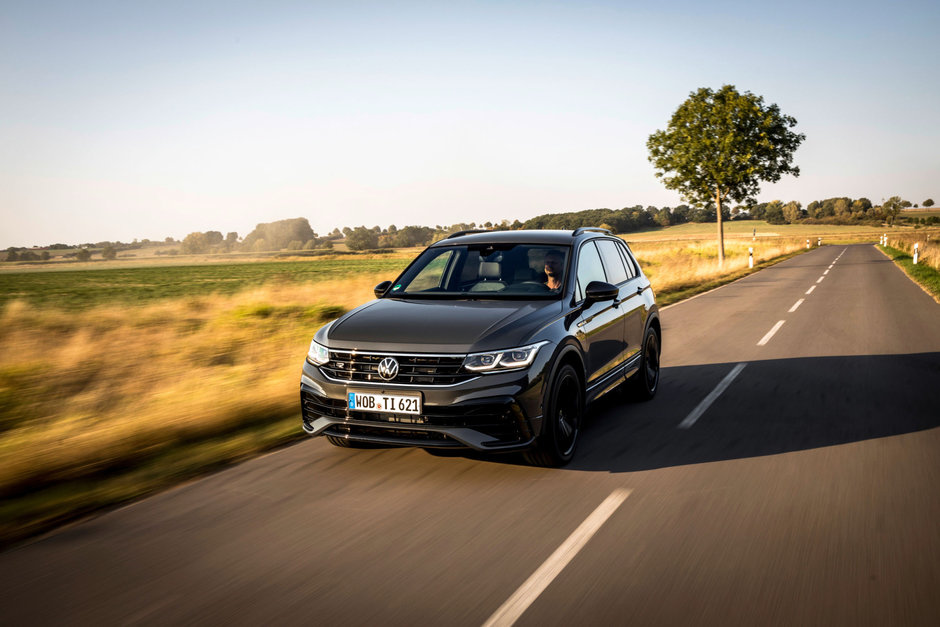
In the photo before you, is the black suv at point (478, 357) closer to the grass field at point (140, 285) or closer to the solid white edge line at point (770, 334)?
the solid white edge line at point (770, 334)

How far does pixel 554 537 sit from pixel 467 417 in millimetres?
993

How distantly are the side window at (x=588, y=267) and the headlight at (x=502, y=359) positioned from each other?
125 cm

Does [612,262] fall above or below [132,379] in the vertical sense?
above

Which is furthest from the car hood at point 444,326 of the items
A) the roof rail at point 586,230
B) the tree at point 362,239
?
the tree at point 362,239

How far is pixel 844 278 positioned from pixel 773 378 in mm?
20313

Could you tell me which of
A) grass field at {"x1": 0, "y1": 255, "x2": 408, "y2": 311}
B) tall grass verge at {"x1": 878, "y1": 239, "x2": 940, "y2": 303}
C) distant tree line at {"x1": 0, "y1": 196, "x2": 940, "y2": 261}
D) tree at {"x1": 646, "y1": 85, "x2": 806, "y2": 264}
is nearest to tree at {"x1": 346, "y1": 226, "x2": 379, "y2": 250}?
distant tree line at {"x1": 0, "y1": 196, "x2": 940, "y2": 261}

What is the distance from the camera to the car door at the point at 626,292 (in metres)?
6.81

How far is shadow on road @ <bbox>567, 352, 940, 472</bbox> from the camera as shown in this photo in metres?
5.54

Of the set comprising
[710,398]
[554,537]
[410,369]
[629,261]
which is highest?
[629,261]

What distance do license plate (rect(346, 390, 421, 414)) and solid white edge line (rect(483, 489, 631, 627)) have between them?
1282 mm

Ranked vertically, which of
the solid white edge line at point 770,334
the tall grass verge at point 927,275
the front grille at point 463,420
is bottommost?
the tall grass verge at point 927,275

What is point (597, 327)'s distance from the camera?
5.95 m

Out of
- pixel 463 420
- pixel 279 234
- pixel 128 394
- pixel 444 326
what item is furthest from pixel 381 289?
pixel 279 234

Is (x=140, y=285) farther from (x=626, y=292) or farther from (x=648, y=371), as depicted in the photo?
(x=626, y=292)
